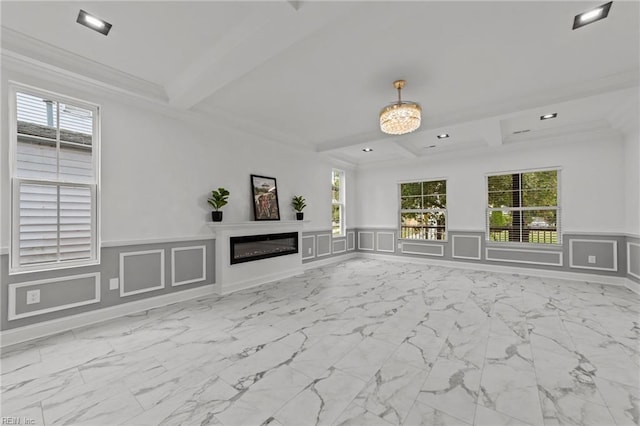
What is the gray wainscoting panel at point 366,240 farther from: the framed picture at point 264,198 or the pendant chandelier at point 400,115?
the pendant chandelier at point 400,115

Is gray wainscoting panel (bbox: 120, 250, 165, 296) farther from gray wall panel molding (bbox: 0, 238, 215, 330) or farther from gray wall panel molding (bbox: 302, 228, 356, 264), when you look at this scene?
gray wall panel molding (bbox: 302, 228, 356, 264)

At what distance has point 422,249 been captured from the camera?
22.0 feet

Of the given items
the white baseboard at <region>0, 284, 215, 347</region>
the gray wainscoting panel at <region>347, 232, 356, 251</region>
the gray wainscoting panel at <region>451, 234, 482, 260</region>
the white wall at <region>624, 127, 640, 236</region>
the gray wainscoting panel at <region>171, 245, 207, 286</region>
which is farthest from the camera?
the gray wainscoting panel at <region>347, 232, 356, 251</region>

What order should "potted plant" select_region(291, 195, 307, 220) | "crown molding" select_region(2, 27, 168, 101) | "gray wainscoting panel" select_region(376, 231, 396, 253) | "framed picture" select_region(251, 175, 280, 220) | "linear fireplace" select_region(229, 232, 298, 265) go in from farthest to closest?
"gray wainscoting panel" select_region(376, 231, 396, 253), "potted plant" select_region(291, 195, 307, 220), "framed picture" select_region(251, 175, 280, 220), "linear fireplace" select_region(229, 232, 298, 265), "crown molding" select_region(2, 27, 168, 101)

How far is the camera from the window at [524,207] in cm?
530

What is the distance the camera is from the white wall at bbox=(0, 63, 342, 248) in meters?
3.10

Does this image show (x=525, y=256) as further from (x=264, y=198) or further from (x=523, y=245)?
(x=264, y=198)

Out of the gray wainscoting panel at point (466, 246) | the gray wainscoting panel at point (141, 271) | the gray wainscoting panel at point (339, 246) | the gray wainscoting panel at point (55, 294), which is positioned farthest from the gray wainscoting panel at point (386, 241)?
the gray wainscoting panel at point (55, 294)

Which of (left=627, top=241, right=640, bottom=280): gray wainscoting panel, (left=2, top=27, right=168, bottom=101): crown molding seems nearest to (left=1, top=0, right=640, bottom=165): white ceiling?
(left=2, top=27, right=168, bottom=101): crown molding

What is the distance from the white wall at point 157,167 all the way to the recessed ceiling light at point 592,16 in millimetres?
4226

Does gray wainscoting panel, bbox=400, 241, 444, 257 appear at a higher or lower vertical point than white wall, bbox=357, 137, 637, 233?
lower

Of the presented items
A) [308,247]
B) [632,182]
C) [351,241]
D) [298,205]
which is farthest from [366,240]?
[632,182]

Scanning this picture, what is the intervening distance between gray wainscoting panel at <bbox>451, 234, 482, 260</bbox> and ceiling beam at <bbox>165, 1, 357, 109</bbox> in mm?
5560

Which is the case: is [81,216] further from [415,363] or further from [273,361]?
[415,363]
